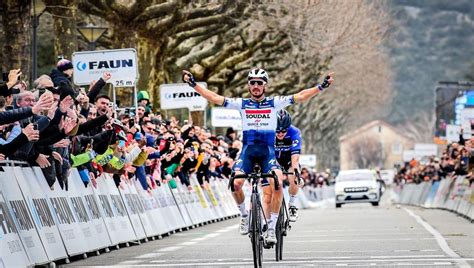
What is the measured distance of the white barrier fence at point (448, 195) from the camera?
35594 millimetres

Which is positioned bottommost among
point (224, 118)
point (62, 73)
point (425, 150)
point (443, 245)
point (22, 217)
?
point (443, 245)

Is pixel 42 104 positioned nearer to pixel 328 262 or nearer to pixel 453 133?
pixel 328 262

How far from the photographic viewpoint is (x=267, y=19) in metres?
50.9

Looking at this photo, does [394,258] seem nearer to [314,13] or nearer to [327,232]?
[327,232]

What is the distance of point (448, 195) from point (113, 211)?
86.1ft

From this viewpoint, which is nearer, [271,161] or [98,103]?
[271,161]

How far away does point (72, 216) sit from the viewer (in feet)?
59.3

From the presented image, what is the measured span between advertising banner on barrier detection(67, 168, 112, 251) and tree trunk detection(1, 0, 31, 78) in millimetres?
9356

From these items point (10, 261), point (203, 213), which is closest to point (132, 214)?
point (10, 261)

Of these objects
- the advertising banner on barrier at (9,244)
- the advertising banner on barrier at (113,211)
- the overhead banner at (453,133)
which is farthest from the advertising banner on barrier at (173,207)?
the overhead banner at (453,133)

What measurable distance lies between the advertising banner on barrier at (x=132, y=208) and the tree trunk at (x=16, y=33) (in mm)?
6598

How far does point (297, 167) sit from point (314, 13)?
111 feet

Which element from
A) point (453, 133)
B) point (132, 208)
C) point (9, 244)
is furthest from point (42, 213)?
point (453, 133)

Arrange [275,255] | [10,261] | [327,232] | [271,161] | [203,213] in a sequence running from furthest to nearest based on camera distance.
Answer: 1. [203,213]
2. [327,232]
3. [275,255]
4. [271,161]
5. [10,261]
